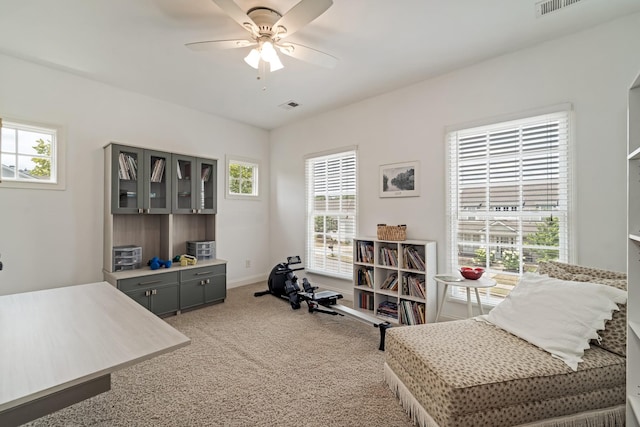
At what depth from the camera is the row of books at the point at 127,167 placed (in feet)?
10.9

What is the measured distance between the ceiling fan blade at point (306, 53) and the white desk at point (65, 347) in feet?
7.20

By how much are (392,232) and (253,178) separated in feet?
9.71

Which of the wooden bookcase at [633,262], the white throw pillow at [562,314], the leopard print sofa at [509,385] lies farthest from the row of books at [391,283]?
the wooden bookcase at [633,262]

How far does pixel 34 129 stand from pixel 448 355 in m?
4.51

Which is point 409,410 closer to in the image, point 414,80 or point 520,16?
point 520,16

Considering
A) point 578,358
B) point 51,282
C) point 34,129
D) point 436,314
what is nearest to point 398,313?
point 436,314

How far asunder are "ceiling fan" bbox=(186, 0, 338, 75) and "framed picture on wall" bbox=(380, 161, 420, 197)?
5.36ft

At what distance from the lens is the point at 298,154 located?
492 cm

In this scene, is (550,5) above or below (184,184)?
above

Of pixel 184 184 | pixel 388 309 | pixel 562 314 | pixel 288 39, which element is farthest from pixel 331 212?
pixel 562 314

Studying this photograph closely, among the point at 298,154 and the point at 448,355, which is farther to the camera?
the point at 298,154

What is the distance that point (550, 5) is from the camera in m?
2.16

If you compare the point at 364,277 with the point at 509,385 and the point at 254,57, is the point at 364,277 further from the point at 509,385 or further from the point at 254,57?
the point at 254,57

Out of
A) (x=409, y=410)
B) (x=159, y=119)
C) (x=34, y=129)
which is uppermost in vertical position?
(x=159, y=119)
